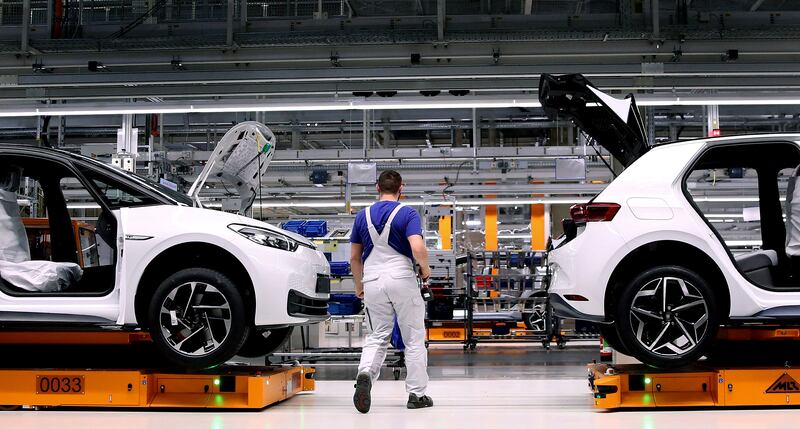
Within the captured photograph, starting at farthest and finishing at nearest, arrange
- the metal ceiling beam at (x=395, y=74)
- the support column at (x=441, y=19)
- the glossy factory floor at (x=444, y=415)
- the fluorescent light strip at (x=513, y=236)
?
the fluorescent light strip at (x=513, y=236)
the metal ceiling beam at (x=395, y=74)
the support column at (x=441, y=19)
the glossy factory floor at (x=444, y=415)

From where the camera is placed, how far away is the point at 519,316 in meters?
12.5

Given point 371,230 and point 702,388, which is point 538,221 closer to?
point 702,388

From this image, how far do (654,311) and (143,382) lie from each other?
3.04 metres

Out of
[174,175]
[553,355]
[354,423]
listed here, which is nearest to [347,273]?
[553,355]

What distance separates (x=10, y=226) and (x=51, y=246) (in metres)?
0.65

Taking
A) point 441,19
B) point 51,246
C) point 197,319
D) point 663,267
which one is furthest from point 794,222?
point 51,246

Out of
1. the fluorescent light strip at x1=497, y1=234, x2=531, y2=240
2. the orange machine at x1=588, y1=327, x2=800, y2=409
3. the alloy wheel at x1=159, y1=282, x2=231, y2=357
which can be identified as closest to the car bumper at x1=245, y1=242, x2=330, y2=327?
the alloy wheel at x1=159, y1=282, x2=231, y2=357

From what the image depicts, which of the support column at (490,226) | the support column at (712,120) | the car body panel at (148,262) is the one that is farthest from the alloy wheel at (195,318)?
the support column at (490,226)

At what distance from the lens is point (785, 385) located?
15.3ft

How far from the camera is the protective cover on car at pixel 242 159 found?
5.76 m

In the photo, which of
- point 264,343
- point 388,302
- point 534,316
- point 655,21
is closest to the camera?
point 388,302

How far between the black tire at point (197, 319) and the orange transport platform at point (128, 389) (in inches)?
10.3

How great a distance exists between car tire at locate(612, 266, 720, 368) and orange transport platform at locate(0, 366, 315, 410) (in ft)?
7.27

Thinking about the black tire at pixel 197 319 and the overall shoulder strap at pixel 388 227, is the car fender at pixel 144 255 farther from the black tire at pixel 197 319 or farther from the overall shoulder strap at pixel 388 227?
the overall shoulder strap at pixel 388 227
